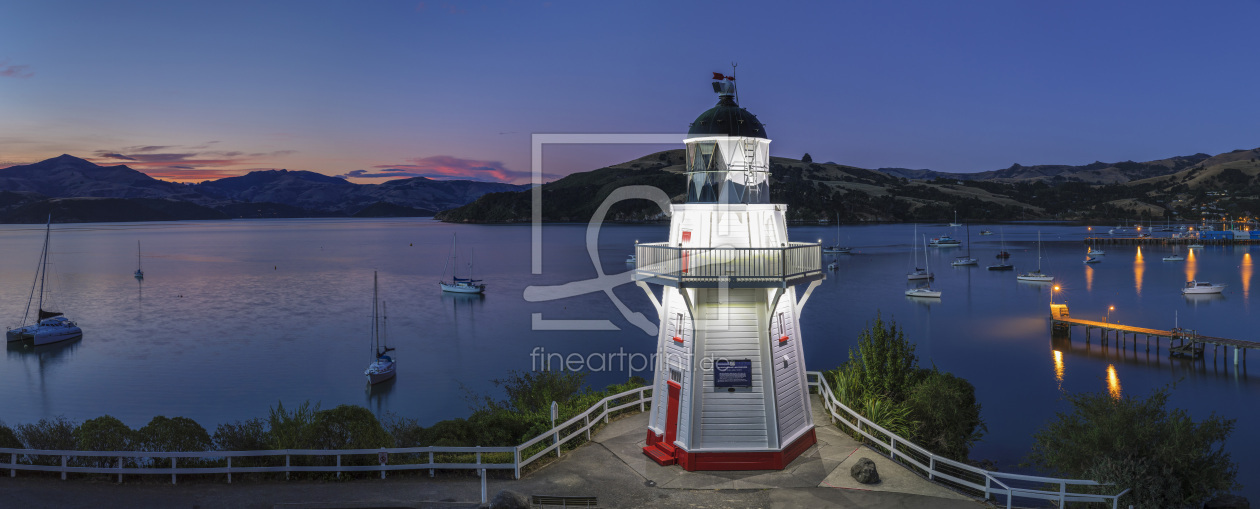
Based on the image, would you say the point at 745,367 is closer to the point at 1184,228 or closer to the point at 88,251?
the point at 88,251

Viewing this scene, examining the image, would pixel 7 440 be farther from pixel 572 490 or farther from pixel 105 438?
pixel 572 490

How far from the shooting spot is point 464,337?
52938mm

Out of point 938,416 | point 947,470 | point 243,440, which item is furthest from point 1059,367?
point 243,440

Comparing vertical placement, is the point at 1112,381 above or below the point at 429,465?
below

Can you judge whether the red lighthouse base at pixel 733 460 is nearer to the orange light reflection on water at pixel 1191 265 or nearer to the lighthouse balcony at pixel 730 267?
the lighthouse balcony at pixel 730 267

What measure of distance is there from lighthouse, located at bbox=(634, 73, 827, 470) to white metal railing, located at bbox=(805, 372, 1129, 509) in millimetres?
2044

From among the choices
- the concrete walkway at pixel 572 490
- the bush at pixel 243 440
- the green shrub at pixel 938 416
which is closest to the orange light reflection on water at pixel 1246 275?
the green shrub at pixel 938 416

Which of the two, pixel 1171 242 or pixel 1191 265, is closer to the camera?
pixel 1191 265

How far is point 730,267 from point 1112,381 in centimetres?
3488

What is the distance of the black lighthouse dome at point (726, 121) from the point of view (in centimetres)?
1331

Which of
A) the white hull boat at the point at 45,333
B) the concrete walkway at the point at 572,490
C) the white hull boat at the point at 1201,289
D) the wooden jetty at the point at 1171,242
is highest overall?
the wooden jetty at the point at 1171,242

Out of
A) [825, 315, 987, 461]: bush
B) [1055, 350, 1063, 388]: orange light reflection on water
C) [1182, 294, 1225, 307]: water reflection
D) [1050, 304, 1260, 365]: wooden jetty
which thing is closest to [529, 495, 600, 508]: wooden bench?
[825, 315, 987, 461]: bush

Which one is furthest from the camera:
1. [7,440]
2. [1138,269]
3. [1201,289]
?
[1138,269]

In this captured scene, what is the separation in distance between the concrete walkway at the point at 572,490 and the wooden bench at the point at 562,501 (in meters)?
0.67
